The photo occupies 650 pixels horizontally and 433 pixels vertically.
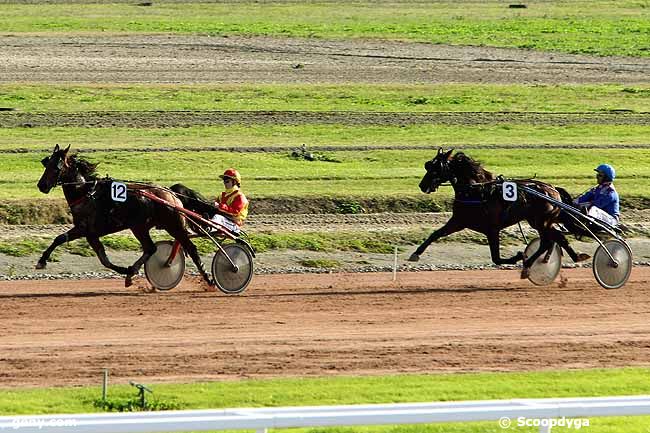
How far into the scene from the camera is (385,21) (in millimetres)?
47344

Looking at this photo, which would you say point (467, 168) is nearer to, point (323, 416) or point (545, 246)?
point (545, 246)

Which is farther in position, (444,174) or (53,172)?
(444,174)

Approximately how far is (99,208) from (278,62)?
20397mm

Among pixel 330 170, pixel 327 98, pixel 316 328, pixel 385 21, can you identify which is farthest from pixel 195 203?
pixel 385 21

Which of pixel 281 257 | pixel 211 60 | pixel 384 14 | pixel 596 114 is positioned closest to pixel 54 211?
pixel 281 257

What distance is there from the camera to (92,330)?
45.8ft

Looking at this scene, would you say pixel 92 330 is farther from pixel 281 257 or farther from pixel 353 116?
pixel 353 116

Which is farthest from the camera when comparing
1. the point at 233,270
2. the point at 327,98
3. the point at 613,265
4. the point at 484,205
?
the point at 327,98

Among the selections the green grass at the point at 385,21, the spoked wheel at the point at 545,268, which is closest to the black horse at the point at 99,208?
the spoked wheel at the point at 545,268

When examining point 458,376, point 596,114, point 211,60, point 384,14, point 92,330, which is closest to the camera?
point 458,376

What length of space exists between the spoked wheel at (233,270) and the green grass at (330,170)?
508cm

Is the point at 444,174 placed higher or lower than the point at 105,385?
higher

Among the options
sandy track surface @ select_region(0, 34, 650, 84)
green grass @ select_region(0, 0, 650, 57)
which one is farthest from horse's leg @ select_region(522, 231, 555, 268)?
green grass @ select_region(0, 0, 650, 57)

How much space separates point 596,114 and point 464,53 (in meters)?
9.02
